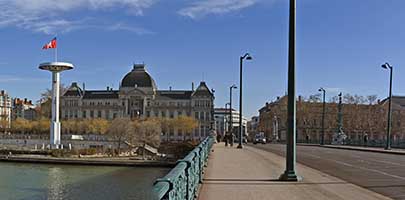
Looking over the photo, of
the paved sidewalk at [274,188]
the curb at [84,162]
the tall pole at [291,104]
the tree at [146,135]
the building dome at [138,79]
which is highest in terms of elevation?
the building dome at [138,79]

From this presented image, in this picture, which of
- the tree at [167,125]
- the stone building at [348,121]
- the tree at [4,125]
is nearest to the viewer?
the stone building at [348,121]

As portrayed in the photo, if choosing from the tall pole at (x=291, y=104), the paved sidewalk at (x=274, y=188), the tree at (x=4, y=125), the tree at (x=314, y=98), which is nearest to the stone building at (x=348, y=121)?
the tree at (x=314, y=98)

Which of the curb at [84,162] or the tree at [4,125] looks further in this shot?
the tree at [4,125]

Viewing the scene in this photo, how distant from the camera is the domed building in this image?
175 m

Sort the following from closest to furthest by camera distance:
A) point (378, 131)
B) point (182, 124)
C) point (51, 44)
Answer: point (51, 44) < point (378, 131) < point (182, 124)

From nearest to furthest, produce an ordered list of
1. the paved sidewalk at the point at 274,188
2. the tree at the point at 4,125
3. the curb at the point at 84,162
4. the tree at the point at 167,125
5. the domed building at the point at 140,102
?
the paved sidewalk at the point at 274,188 → the curb at the point at 84,162 → the tree at the point at 4,125 → the tree at the point at 167,125 → the domed building at the point at 140,102

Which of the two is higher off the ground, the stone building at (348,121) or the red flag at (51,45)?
the red flag at (51,45)

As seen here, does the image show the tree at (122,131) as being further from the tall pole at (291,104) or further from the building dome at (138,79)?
the tall pole at (291,104)

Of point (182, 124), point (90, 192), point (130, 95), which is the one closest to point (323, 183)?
point (90, 192)

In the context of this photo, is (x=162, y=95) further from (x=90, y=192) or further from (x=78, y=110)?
(x=90, y=192)

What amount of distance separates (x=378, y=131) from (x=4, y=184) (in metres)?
85.0

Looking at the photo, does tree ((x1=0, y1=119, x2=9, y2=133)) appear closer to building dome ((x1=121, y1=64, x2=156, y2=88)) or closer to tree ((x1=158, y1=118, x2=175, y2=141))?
building dome ((x1=121, y1=64, x2=156, y2=88))

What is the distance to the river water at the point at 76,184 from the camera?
47862 mm

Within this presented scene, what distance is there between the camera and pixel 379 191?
14.8 metres
